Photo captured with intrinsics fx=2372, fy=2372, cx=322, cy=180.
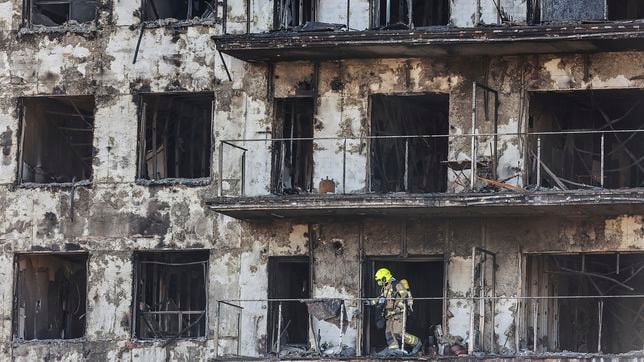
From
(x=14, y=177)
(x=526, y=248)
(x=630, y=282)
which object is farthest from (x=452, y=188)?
(x=14, y=177)

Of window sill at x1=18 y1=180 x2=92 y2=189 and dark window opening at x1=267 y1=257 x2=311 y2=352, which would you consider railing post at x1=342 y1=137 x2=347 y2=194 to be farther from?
window sill at x1=18 y1=180 x2=92 y2=189

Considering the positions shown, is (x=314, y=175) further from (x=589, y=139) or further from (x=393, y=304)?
(x=589, y=139)

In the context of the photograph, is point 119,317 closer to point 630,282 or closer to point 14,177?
point 14,177

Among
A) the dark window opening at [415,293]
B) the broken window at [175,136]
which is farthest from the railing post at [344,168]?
the broken window at [175,136]

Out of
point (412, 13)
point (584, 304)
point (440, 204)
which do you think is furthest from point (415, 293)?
point (412, 13)

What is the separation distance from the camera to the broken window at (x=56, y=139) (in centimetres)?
4147

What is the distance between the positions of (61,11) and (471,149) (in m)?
8.43

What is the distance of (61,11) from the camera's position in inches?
1681

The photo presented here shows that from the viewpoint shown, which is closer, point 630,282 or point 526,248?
point 526,248

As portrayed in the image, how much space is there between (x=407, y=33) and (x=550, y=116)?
3.59 m

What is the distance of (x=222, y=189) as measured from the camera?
131ft

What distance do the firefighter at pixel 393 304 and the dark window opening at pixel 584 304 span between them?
194 cm

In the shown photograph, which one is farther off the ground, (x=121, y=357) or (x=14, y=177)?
(x=14, y=177)

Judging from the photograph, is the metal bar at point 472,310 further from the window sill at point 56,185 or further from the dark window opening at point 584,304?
the window sill at point 56,185
